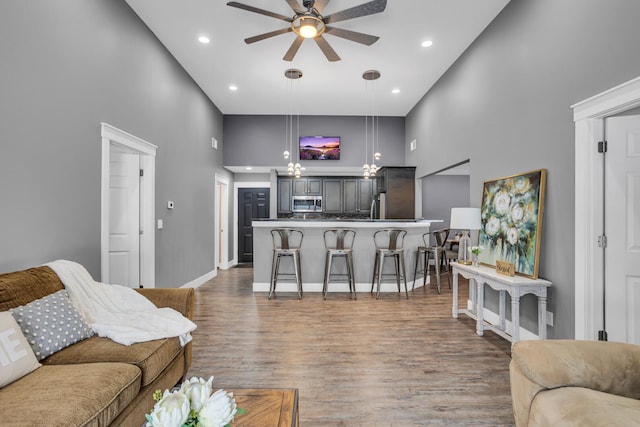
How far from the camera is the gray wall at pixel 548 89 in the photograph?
217cm

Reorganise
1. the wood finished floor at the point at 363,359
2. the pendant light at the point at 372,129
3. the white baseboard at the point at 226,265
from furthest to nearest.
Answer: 1. the white baseboard at the point at 226,265
2. the pendant light at the point at 372,129
3. the wood finished floor at the point at 363,359

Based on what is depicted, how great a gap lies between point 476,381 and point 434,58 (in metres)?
4.18

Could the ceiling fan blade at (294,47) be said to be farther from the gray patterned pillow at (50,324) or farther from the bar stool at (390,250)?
the gray patterned pillow at (50,324)

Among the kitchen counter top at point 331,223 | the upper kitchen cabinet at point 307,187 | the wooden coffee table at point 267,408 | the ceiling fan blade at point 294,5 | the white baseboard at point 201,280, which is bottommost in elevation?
the white baseboard at point 201,280

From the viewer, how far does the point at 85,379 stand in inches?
53.2

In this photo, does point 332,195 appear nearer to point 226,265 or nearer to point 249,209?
point 249,209

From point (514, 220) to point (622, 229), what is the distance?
87cm

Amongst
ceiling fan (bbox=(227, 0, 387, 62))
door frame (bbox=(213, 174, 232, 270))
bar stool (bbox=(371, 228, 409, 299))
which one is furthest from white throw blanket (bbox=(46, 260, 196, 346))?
door frame (bbox=(213, 174, 232, 270))

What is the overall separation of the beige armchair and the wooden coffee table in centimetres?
102

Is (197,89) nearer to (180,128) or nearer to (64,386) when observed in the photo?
(180,128)

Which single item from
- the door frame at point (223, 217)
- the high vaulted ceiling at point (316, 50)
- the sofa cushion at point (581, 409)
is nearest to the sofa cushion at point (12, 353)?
the sofa cushion at point (581, 409)

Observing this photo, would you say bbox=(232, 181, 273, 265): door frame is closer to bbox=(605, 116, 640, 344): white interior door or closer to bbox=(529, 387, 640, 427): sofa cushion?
bbox=(605, 116, 640, 344): white interior door

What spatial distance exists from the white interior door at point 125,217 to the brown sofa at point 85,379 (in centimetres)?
180

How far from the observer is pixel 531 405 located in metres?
1.31
